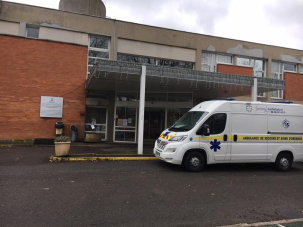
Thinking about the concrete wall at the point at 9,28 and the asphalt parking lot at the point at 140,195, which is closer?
the asphalt parking lot at the point at 140,195

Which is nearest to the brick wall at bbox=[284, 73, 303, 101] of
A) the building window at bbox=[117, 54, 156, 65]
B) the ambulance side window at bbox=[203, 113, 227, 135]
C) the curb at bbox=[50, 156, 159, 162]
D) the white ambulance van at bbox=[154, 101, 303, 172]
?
the building window at bbox=[117, 54, 156, 65]

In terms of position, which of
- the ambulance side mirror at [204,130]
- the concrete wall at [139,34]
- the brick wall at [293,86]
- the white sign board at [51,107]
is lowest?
the ambulance side mirror at [204,130]

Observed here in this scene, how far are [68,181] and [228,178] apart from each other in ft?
15.4

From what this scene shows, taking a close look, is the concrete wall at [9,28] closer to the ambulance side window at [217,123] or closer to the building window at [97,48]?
the building window at [97,48]

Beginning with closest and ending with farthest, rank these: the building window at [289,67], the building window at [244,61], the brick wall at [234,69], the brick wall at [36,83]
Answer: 1. the brick wall at [36,83]
2. the brick wall at [234,69]
3. the building window at [244,61]
4. the building window at [289,67]

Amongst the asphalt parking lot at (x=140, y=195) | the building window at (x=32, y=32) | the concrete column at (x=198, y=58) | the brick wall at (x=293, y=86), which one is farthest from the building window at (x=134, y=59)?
the brick wall at (x=293, y=86)

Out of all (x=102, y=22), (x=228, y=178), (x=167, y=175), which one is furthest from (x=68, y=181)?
(x=102, y=22)

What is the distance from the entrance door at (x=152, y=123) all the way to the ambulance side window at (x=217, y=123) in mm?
8995

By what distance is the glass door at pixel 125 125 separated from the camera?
1595cm

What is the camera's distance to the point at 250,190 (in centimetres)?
622

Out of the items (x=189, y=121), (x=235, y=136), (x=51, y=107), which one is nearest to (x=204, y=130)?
(x=189, y=121)

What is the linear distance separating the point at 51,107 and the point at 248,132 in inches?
452

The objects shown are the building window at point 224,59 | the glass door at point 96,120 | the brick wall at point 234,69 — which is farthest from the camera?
the building window at point 224,59

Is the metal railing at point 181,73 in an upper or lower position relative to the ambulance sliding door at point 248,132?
upper
